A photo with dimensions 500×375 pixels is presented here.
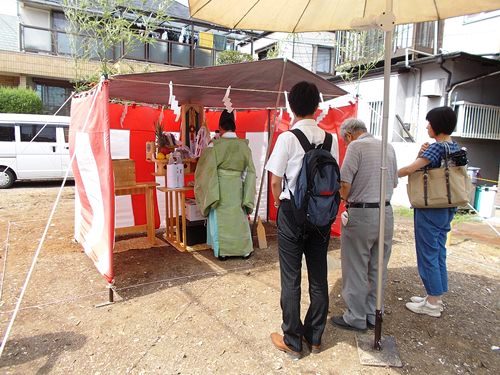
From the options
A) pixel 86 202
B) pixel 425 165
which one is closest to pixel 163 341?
pixel 86 202

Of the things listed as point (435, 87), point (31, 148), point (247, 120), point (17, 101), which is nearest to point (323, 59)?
point (435, 87)

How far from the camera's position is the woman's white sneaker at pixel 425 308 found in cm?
317

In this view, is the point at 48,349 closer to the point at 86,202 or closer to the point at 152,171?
the point at 86,202

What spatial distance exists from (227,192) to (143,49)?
1228 centimetres

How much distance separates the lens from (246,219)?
183 inches

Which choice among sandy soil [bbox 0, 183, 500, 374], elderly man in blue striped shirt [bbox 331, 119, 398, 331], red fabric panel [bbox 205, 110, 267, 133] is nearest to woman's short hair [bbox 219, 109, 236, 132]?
sandy soil [bbox 0, 183, 500, 374]

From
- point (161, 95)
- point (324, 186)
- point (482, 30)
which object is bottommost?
point (324, 186)

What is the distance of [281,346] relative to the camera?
2580 mm

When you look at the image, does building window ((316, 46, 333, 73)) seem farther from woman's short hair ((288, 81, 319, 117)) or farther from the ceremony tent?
woman's short hair ((288, 81, 319, 117))

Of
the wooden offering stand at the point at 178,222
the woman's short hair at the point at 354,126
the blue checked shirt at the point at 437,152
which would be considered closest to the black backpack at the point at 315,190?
the woman's short hair at the point at 354,126

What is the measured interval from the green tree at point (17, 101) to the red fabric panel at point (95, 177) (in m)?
10.4

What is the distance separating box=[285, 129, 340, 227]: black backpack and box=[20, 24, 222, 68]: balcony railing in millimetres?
13076

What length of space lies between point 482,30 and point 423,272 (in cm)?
844

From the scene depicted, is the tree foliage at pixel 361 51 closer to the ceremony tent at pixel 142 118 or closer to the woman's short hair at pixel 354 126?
the ceremony tent at pixel 142 118
